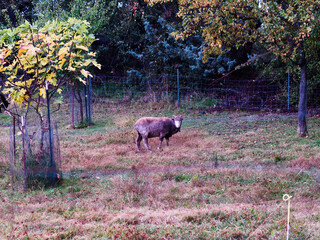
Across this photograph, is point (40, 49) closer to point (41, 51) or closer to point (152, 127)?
point (41, 51)

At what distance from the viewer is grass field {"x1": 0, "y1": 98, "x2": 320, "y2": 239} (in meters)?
4.57

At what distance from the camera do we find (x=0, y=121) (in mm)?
15000

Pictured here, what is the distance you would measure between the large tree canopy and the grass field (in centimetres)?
229

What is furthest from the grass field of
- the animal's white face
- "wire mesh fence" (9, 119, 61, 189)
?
the animal's white face

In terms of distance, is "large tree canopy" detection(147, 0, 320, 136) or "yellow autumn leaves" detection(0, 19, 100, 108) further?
"large tree canopy" detection(147, 0, 320, 136)

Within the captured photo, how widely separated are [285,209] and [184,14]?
24.7ft

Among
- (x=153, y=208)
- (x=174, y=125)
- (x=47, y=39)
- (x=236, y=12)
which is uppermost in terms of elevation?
(x=236, y=12)

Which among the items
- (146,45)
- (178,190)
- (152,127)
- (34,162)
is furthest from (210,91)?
(34,162)

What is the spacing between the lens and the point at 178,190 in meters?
6.27

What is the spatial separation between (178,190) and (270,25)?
503cm

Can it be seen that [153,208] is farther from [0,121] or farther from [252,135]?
[0,121]

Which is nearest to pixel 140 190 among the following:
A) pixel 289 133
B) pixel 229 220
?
pixel 229 220

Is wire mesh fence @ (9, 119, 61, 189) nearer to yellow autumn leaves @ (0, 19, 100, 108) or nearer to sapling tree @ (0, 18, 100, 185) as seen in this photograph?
sapling tree @ (0, 18, 100, 185)

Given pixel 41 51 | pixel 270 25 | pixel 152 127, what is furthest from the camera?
pixel 152 127
